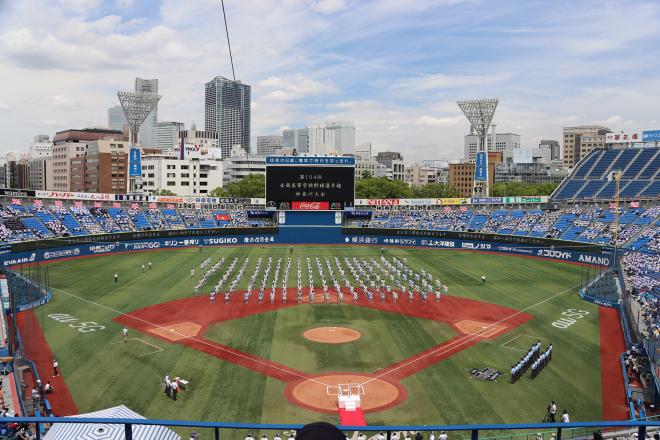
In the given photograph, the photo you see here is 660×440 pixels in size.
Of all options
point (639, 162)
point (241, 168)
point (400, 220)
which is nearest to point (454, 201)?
point (400, 220)

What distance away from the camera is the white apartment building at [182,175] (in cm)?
13338

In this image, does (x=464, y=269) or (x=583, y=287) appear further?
(x=464, y=269)

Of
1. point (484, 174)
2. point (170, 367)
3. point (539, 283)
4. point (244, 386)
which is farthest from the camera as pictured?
point (484, 174)

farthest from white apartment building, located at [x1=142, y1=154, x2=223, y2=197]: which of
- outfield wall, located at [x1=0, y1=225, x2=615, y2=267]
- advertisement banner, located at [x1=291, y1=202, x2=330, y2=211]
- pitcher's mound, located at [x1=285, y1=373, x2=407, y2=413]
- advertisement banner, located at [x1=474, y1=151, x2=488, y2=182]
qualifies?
pitcher's mound, located at [x1=285, y1=373, x2=407, y2=413]

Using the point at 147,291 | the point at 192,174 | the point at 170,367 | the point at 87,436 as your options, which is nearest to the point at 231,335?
the point at 170,367

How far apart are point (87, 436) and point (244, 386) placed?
38.3 ft

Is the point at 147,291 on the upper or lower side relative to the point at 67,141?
lower

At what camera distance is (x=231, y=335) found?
29.6m

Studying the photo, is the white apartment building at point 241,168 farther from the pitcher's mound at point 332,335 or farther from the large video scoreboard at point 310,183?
the pitcher's mound at point 332,335

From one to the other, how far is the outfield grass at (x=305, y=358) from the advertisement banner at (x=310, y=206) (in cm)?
2636

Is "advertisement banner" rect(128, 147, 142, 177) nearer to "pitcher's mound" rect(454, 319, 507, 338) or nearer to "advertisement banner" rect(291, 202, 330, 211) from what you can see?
"advertisement banner" rect(291, 202, 330, 211)

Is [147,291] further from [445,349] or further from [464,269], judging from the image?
[464,269]

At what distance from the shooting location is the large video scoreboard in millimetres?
67938

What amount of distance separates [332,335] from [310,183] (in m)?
41.0
